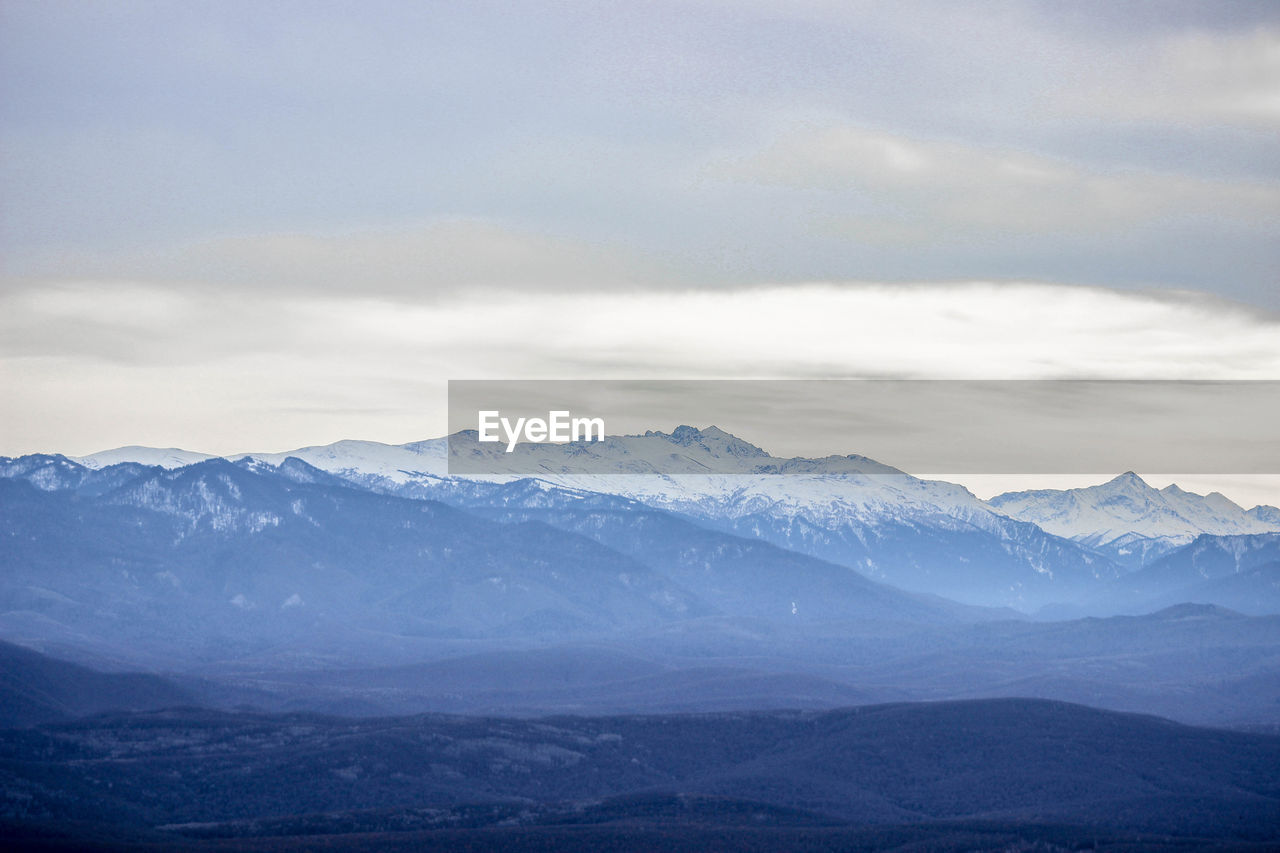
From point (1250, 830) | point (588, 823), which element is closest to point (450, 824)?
point (588, 823)

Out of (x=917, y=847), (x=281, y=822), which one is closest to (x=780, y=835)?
(x=917, y=847)

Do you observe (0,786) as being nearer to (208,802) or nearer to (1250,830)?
(208,802)

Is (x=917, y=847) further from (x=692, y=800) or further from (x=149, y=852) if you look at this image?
(x=149, y=852)

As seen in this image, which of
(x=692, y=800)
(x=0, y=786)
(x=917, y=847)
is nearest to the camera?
(x=917, y=847)

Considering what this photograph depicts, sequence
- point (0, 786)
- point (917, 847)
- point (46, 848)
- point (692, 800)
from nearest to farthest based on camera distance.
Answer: point (46, 848) < point (917, 847) < point (0, 786) < point (692, 800)

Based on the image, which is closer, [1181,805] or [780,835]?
[780,835]

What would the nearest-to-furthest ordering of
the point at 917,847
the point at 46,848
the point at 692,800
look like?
the point at 46,848
the point at 917,847
the point at 692,800

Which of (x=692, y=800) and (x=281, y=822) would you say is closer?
(x=281, y=822)

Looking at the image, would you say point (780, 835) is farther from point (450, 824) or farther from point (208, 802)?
point (208, 802)
